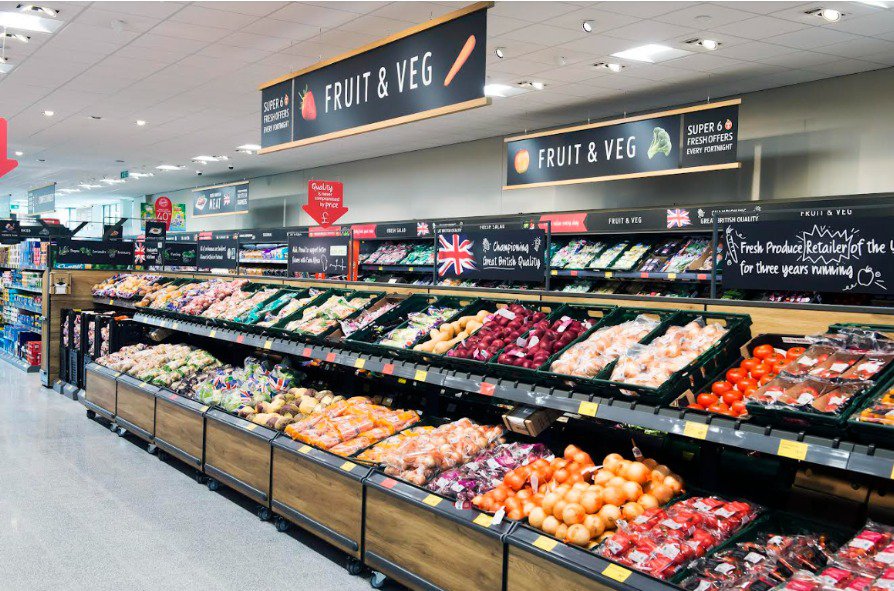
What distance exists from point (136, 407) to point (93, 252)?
3.79 metres

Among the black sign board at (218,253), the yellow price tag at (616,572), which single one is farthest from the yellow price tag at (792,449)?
the black sign board at (218,253)

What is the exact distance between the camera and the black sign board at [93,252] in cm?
878

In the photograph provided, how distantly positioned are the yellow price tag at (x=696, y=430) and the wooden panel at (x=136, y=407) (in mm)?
4591

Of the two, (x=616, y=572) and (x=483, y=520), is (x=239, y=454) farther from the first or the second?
(x=616, y=572)

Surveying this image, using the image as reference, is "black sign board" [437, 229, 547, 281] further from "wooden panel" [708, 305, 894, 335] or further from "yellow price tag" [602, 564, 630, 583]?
"yellow price tag" [602, 564, 630, 583]

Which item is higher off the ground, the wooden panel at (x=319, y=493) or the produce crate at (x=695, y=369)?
the produce crate at (x=695, y=369)

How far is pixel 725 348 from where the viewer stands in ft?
9.34

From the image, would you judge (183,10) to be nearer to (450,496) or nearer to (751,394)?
(450,496)

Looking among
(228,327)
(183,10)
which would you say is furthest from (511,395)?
(183,10)

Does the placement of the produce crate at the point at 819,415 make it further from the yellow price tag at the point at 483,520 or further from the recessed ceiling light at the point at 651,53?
the recessed ceiling light at the point at 651,53

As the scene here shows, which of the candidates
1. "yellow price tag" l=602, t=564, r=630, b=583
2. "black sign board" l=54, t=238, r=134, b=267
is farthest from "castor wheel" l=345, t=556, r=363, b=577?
"black sign board" l=54, t=238, r=134, b=267

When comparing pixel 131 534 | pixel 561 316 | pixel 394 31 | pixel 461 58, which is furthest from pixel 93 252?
pixel 561 316

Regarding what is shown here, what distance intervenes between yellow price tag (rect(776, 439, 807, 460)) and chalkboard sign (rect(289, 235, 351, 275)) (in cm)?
398

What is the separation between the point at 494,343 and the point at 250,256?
1206 cm
